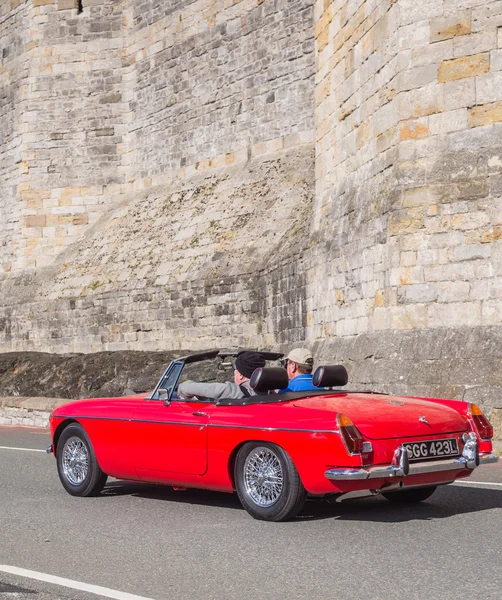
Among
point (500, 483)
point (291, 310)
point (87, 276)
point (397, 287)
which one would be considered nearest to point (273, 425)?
point (500, 483)

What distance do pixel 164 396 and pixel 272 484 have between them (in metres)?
1.45

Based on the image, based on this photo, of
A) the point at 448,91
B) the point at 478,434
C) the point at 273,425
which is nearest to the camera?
the point at 273,425

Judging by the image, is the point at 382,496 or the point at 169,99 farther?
the point at 169,99

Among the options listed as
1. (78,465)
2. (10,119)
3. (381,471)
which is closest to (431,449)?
(381,471)

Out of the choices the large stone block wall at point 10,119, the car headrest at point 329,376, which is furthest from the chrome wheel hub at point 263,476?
the large stone block wall at point 10,119

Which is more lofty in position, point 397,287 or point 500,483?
point 397,287

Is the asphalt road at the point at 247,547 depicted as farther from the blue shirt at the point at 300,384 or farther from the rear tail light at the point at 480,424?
the blue shirt at the point at 300,384

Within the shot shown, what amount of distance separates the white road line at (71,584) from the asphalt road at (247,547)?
0.05 meters

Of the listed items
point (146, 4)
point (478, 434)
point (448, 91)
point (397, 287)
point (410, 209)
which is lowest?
point (478, 434)

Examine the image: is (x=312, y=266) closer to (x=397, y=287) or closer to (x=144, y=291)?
(x=397, y=287)

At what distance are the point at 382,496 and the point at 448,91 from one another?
731cm

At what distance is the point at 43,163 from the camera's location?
104 ft

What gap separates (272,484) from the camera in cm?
717

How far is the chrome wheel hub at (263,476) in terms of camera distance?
7160 millimetres
